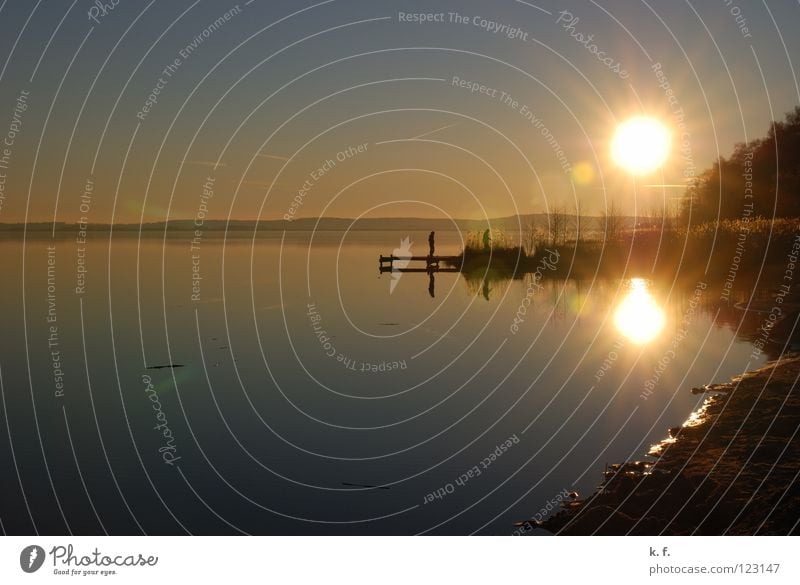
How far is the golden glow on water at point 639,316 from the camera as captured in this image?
27672 millimetres

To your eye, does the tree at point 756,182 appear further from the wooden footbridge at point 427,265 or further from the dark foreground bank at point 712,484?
the dark foreground bank at point 712,484

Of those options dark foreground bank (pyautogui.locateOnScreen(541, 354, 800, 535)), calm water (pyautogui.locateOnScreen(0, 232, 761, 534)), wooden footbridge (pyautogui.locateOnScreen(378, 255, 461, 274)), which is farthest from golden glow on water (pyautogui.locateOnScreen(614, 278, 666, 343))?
wooden footbridge (pyautogui.locateOnScreen(378, 255, 461, 274))

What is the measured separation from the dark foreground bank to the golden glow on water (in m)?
12.5

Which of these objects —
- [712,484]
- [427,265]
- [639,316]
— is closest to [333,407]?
[712,484]

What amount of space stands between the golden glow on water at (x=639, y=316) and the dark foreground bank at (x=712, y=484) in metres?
12.5

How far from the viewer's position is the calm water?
12953 mm

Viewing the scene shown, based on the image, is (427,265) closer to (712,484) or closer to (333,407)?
(333,407)

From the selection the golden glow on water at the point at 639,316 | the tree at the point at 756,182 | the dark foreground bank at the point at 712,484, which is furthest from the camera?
the tree at the point at 756,182

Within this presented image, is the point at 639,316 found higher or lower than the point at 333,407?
higher

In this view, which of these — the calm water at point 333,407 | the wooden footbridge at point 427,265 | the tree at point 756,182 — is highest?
the tree at point 756,182

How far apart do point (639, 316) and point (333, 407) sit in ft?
53.7

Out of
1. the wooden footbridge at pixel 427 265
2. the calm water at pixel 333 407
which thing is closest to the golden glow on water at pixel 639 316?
the calm water at pixel 333 407

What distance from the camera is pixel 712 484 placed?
36.5ft
